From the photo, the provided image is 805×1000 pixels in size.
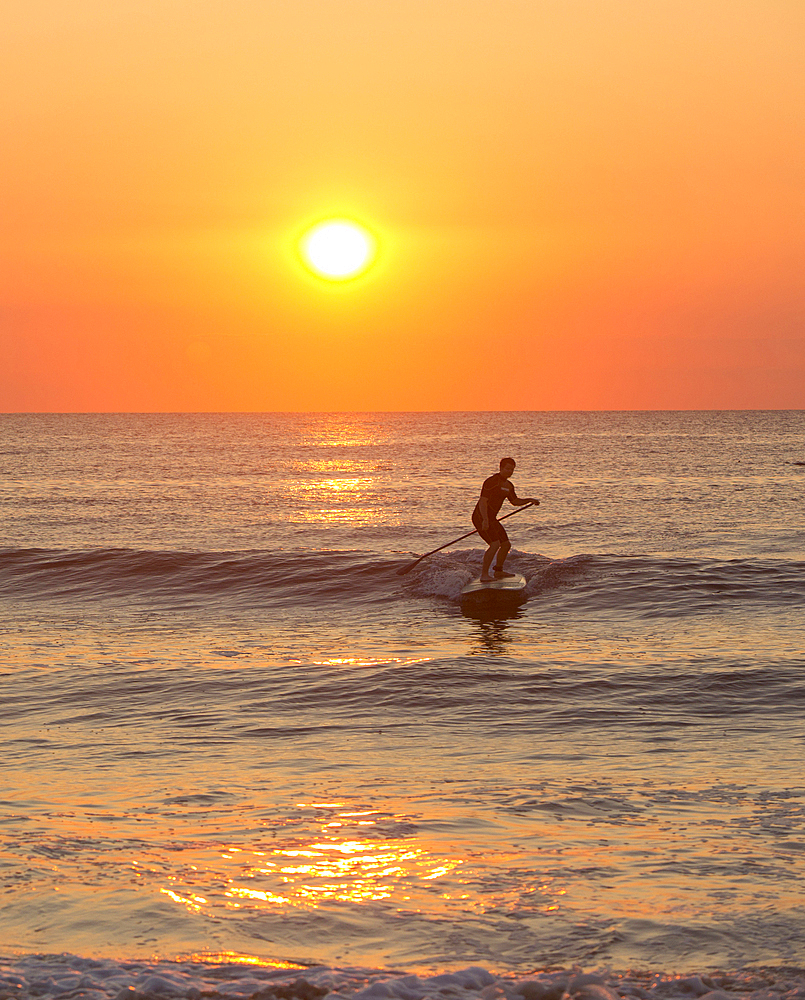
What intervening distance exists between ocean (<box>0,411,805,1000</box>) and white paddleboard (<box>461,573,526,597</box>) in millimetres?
394

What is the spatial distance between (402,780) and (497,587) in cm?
1100

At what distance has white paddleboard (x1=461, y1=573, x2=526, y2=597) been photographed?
19.4m

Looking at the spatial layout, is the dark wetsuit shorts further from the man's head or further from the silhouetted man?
the man's head

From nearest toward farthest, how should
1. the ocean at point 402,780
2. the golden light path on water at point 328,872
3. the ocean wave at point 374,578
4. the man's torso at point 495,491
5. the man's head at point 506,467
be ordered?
the ocean at point 402,780, the golden light path on water at point 328,872, the man's head at point 506,467, the man's torso at point 495,491, the ocean wave at point 374,578

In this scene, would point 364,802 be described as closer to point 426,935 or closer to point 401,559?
point 426,935

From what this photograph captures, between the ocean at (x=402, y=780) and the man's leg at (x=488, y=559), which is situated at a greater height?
the man's leg at (x=488, y=559)

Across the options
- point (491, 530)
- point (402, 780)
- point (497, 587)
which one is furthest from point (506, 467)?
point (402, 780)

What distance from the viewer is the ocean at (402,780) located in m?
5.47

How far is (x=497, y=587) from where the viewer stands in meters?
19.4

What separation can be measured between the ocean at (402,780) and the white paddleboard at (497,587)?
0.39 metres

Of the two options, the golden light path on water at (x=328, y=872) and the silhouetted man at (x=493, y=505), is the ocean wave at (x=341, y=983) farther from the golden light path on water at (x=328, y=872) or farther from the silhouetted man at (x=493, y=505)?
the silhouetted man at (x=493, y=505)

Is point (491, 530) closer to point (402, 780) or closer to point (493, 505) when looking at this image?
point (493, 505)

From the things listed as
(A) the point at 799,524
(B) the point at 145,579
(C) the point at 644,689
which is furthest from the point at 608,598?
(A) the point at 799,524

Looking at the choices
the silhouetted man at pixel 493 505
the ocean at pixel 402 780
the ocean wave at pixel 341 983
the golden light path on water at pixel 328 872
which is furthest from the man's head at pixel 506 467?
the ocean wave at pixel 341 983
